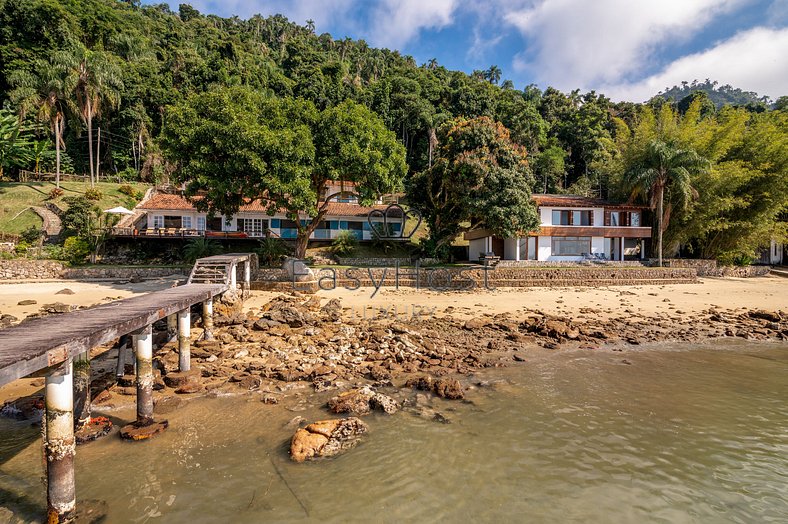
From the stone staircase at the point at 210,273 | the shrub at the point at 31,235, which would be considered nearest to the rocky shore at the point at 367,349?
the stone staircase at the point at 210,273

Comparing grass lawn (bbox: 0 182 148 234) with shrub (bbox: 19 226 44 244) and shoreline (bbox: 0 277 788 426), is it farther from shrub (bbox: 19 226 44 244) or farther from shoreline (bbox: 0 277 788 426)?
shoreline (bbox: 0 277 788 426)

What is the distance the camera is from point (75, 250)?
94.1 ft

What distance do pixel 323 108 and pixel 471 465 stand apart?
67.7 metres

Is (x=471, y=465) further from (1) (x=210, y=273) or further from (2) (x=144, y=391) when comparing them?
(1) (x=210, y=273)

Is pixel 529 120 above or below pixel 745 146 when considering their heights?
above

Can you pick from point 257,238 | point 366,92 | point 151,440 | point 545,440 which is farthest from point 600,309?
point 366,92

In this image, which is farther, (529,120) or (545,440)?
(529,120)

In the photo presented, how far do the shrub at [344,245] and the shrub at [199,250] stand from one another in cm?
961

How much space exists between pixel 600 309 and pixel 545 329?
6751mm

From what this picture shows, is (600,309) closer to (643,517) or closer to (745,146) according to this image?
(643,517)

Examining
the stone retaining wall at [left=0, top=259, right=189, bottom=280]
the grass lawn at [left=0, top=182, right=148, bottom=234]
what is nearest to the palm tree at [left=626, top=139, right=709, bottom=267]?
the stone retaining wall at [left=0, top=259, right=189, bottom=280]

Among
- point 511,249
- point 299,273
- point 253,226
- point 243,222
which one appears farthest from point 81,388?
point 511,249

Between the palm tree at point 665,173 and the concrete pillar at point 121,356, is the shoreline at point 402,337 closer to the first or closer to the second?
the concrete pillar at point 121,356

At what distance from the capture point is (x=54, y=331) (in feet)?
20.2
